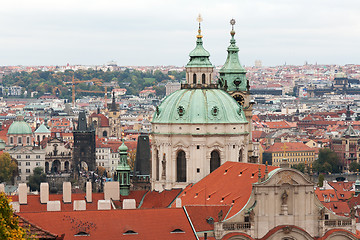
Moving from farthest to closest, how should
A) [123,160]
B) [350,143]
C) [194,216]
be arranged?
[350,143] < [123,160] < [194,216]

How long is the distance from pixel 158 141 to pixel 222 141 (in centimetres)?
379

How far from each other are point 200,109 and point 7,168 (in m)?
72.1

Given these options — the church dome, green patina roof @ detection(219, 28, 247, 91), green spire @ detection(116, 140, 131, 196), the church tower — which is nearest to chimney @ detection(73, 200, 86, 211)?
green spire @ detection(116, 140, 131, 196)

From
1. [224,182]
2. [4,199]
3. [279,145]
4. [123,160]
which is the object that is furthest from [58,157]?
[4,199]

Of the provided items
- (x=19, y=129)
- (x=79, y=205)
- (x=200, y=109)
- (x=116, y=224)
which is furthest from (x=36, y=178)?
(x=116, y=224)

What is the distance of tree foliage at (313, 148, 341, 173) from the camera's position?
147000 mm

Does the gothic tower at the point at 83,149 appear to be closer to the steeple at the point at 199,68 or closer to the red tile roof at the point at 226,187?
the steeple at the point at 199,68

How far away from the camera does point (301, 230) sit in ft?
190

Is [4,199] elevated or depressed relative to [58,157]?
elevated

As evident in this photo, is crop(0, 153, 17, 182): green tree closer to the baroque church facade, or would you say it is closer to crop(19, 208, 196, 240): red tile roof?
the baroque church facade

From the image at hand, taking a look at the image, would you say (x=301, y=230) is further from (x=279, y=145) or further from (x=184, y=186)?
(x=279, y=145)

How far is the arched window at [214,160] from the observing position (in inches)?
2815

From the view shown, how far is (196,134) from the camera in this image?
71.2 meters

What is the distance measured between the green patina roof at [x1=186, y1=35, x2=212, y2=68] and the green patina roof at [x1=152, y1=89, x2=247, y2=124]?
6.71 ft
